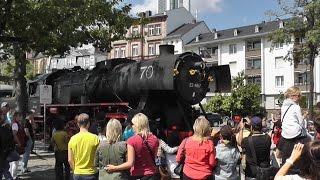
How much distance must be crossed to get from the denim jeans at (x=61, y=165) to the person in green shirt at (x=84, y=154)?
3081 millimetres

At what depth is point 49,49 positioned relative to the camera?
16.9 meters

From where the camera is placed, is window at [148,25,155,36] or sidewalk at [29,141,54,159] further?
window at [148,25,155,36]

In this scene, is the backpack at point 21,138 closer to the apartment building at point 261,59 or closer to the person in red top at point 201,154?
the person in red top at point 201,154

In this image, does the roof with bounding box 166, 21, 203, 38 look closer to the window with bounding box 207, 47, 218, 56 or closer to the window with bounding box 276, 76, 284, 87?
the window with bounding box 207, 47, 218, 56

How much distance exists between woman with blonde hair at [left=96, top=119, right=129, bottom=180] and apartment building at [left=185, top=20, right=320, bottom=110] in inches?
2297

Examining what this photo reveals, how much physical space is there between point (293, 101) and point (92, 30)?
13.8m

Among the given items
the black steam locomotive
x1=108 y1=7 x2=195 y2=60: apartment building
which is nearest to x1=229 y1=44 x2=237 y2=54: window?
x1=108 y1=7 x2=195 y2=60: apartment building

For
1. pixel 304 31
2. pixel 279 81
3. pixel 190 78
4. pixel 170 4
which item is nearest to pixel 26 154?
pixel 190 78

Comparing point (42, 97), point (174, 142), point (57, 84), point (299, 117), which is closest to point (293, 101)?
point (299, 117)

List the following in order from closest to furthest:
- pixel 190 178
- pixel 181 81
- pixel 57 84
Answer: pixel 190 178 < pixel 181 81 < pixel 57 84

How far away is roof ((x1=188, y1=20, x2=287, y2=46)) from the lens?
231 ft

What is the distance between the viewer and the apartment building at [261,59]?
65938mm

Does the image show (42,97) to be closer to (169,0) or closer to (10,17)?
(10,17)

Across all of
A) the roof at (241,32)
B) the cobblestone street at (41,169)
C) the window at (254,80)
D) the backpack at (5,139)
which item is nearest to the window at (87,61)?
the roof at (241,32)
